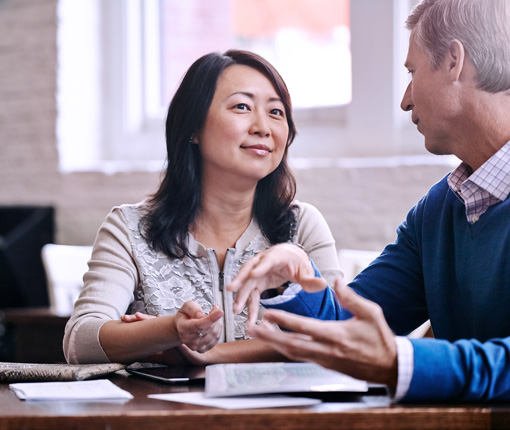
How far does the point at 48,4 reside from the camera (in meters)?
3.80

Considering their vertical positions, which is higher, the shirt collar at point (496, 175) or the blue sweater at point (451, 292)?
the shirt collar at point (496, 175)

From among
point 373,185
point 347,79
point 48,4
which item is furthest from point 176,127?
point 48,4

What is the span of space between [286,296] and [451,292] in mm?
306

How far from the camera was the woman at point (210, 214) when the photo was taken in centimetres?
179

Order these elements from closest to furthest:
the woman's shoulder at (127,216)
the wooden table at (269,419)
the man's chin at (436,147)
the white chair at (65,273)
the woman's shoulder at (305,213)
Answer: the wooden table at (269,419) → the man's chin at (436,147) → the woman's shoulder at (127,216) → the woman's shoulder at (305,213) → the white chair at (65,273)

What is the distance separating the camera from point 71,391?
3.41 feet

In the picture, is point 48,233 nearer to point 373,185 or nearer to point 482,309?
point 373,185

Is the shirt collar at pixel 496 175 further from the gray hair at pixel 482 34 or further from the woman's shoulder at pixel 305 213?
the woman's shoulder at pixel 305 213

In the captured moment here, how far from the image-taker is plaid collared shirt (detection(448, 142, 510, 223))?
1.30m

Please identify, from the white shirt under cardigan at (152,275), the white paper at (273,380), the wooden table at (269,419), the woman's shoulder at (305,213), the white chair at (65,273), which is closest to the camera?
the wooden table at (269,419)

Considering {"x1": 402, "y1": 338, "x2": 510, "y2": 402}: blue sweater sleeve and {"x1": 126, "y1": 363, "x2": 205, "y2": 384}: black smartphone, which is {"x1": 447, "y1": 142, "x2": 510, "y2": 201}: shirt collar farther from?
{"x1": 126, "y1": 363, "x2": 205, "y2": 384}: black smartphone

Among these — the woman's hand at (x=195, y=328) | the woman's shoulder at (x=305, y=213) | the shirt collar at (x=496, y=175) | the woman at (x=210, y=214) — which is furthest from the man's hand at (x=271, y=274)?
the woman's shoulder at (x=305, y=213)

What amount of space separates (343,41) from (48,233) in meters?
1.69

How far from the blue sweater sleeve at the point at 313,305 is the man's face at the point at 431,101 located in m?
0.34
